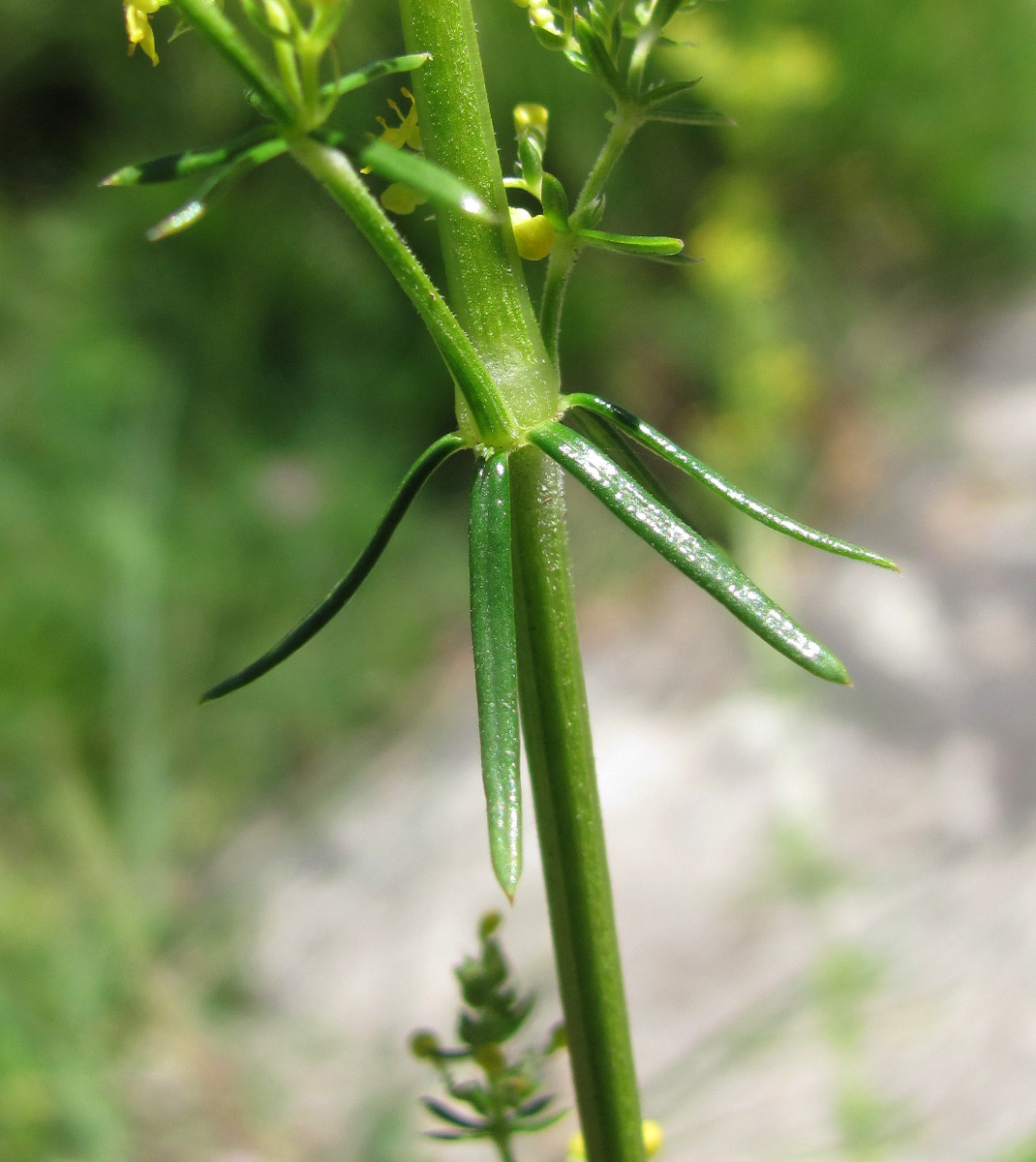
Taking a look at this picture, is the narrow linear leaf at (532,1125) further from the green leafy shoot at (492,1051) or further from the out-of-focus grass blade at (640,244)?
the out-of-focus grass blade at (640,244)

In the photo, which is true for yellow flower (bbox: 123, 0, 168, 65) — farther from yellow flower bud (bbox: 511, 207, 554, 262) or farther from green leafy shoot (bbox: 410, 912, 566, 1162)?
green leafy shoot (bbox: 410, 912, 566, 1162)

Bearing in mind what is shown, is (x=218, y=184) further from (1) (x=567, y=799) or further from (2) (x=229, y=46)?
(1) (x=567, y=799)

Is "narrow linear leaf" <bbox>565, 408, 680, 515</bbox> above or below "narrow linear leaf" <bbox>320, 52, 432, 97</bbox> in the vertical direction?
below

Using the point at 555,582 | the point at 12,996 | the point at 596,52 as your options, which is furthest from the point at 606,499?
the point at 12,996

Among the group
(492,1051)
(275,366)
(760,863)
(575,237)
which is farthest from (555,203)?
(275,366)

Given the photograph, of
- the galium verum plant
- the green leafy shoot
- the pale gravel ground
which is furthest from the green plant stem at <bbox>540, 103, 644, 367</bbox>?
the pale gravel ground

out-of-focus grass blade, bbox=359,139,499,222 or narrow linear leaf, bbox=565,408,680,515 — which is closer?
out-of-focus grass blade, bbox=359,139,499,222

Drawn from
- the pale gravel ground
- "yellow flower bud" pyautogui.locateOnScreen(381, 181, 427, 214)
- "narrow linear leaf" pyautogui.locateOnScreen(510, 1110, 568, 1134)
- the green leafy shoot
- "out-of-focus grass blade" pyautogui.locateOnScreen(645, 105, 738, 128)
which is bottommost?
"narrow linear leaf" pyautogui.locateOnScreen(510, 1110, 568, 1134)
